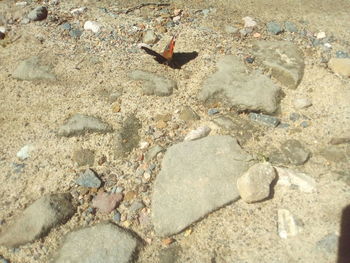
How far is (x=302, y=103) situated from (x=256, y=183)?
81cm

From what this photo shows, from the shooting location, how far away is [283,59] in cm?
286

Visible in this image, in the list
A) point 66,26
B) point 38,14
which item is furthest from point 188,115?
point 38,14

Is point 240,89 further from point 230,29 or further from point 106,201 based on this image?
point 106,201

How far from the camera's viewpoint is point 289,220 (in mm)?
2043

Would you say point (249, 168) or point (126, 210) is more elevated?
point (249, 168)

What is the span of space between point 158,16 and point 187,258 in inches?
85.0

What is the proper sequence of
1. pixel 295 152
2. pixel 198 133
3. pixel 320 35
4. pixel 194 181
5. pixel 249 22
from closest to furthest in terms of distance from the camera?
pixel 194 181 < pixel 295 152 < pixel 198 133 < pixel 320 35 < pixel 249 22

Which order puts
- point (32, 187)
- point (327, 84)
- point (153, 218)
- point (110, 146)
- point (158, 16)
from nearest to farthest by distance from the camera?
point (153, 218)
point (32, 187)
point (110, 146)
point (327, 84)
point (158, 16)

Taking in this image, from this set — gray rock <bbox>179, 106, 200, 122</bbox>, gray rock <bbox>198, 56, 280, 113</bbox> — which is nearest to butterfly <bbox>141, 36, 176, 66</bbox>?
gray rock <bbox>198, 56, 280, 113</bbox>

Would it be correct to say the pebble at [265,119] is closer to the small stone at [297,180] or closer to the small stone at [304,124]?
the small stone at [304,124]

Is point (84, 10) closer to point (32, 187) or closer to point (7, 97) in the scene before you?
point (7, 97)

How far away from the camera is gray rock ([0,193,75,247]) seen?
6.72 feet

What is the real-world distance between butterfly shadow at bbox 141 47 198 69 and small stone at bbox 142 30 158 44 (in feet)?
0.63

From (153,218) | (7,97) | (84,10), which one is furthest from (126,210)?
(84,10)
